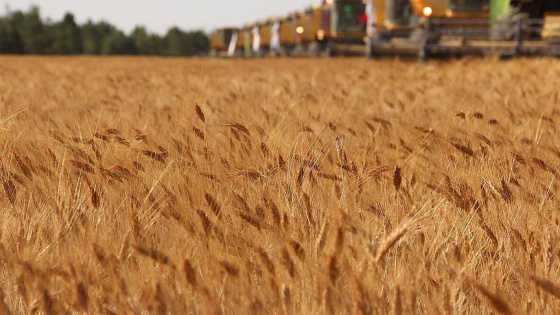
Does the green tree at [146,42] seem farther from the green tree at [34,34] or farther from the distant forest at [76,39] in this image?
the green tree at [34,34]

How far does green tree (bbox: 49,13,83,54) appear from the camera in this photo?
83606 millimetres

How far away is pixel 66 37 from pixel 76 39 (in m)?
2.59

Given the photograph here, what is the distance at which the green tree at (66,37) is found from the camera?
83.6 meters

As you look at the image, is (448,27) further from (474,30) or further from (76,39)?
(76,39)

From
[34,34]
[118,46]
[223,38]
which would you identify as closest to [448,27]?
[223,38]

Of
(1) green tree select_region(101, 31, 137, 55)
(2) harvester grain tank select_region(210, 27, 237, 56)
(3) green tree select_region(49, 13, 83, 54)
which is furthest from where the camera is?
(1) green tree select_region(101, 31, 137, 55)

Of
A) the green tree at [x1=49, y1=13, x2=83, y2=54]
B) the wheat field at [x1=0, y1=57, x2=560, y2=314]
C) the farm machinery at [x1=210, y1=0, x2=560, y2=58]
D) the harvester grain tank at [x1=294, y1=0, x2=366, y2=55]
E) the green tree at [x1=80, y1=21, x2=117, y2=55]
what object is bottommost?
the green tree at [x1=80, y1=21, x2=117, y2=55]

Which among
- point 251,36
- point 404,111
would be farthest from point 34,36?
point 404,111

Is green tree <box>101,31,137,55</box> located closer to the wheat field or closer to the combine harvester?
the combine harvester

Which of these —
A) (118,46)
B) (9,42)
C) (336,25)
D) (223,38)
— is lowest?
(118,46)

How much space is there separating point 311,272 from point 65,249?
45 cm

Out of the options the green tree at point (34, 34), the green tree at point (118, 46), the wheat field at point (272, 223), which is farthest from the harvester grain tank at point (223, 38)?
the wheat field at point (272, 223)

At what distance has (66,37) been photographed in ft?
283

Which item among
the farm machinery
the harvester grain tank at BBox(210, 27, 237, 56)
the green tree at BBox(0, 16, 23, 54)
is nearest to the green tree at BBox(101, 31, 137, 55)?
the green tree at BBox(0, 16, 23, 54)
